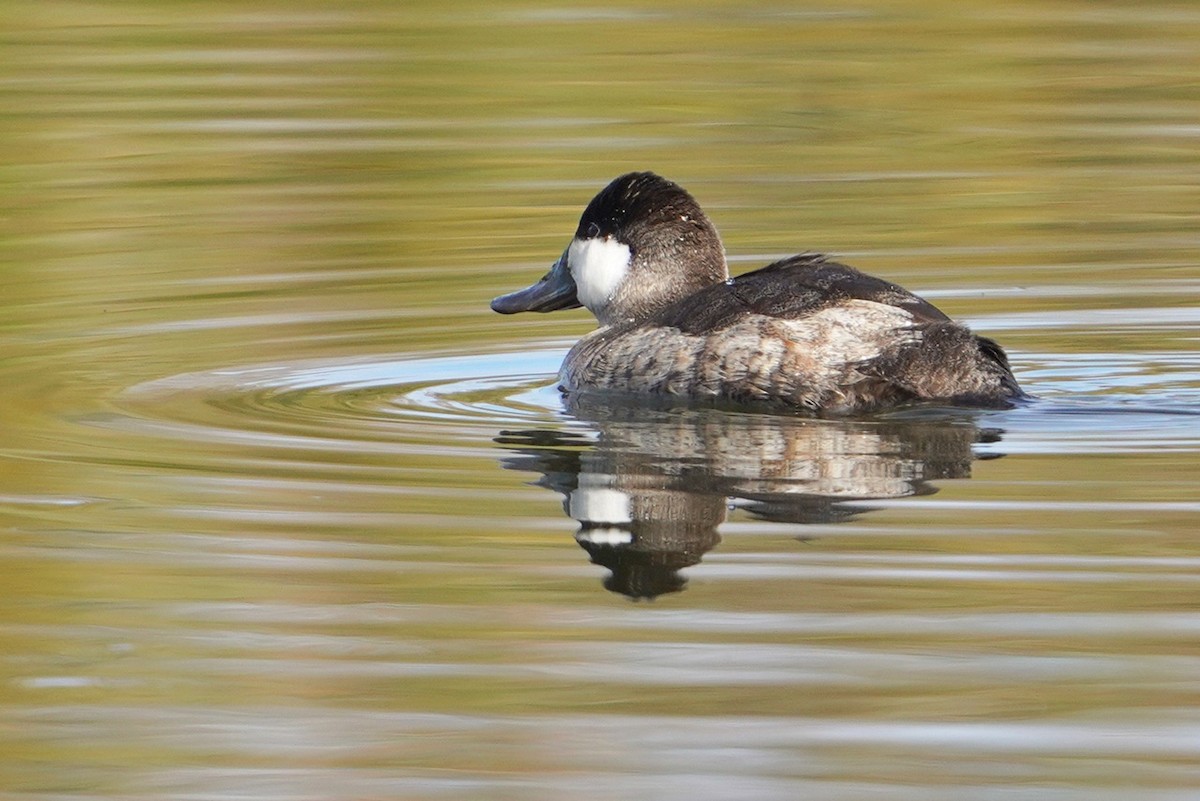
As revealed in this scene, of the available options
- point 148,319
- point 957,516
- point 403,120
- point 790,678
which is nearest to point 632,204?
point 148,319

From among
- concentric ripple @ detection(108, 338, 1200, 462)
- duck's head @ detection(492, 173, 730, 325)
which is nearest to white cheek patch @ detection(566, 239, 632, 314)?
duck's head @ detection(492, 173, 730, 325)

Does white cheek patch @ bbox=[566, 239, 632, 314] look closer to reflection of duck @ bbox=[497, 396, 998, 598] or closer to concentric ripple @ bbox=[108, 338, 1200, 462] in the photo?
concentric ripple @ bbox=[108, 338, 1200, 462]

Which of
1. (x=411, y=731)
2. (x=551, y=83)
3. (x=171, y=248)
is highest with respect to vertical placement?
(x=551, y=83)

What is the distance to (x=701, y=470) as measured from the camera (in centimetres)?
668

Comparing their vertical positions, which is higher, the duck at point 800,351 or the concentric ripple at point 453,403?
the duck at point 800,351

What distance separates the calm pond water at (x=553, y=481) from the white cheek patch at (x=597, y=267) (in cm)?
32

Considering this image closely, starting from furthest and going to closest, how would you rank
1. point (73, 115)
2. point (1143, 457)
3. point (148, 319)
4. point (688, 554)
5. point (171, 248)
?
point (73, 115), point (171, 248), point (148, 319), point (1143, 457), point (688, 554)

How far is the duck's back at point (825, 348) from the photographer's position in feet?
24.3

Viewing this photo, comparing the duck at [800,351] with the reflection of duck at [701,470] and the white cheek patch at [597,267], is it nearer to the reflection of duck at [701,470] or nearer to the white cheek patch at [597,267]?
the reflection of duck at [701,470]

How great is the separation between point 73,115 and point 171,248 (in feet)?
12.0

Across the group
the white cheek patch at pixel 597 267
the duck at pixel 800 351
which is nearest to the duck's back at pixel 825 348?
the duck at pixel 800 351

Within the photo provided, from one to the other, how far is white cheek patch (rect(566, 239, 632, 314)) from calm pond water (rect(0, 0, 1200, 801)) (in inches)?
12.4

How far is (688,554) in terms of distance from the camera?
581 cm

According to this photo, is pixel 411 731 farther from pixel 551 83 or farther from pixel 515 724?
pixel 551 83
